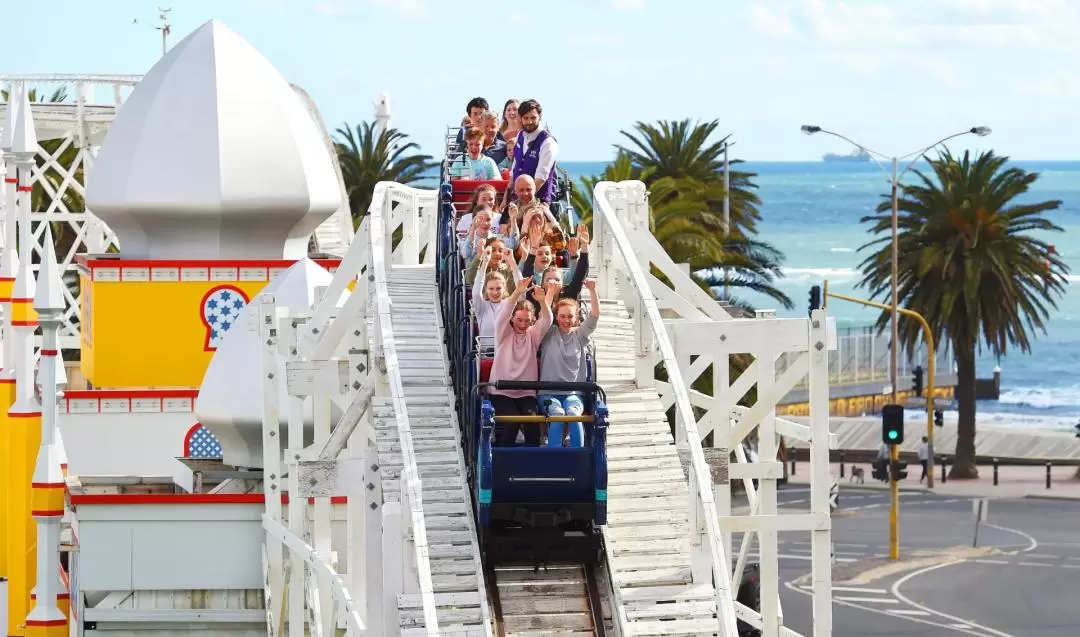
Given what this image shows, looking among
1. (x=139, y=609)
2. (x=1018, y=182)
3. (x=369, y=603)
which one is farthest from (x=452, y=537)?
(x=1018, y=182)

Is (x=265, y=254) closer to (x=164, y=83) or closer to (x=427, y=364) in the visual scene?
(x=164, y=83)

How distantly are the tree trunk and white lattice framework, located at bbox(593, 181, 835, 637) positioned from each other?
128ft

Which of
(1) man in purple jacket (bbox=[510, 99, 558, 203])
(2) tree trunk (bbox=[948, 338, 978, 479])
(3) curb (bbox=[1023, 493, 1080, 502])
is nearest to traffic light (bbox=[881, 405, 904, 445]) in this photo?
(3) curb (bbox=[1023, 493, 1080, 502])

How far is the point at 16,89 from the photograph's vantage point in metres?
35.3

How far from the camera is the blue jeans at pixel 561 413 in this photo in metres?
17.6

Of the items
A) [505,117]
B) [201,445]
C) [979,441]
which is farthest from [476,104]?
[979,441]

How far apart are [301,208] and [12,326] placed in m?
8.09

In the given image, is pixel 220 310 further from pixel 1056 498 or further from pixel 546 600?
pixel 1056 498

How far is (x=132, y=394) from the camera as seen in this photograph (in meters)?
36.8

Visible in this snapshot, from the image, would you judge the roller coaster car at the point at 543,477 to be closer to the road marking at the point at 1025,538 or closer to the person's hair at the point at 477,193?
the person's hair at the point at 477,193

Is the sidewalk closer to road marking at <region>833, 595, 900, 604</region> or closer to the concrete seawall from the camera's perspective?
the concrete seawall

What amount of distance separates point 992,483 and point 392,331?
151ft

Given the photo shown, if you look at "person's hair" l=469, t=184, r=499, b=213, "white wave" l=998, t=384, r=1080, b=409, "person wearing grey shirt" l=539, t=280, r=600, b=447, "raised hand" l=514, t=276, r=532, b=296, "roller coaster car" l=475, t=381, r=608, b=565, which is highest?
"person's hair" l=469, t=184, r=499, b=213

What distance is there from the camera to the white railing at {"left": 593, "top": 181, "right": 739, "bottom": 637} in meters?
17.1
